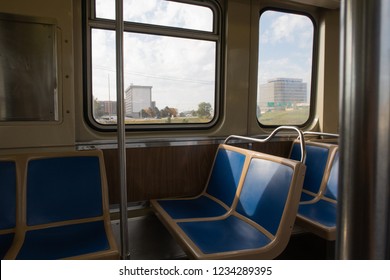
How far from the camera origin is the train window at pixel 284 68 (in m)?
2.73

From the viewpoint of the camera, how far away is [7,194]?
1619 mm

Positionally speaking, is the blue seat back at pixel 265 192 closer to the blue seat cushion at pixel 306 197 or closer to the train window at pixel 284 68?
the blue seat cushion at pixel 306 197

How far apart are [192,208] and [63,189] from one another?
860mm

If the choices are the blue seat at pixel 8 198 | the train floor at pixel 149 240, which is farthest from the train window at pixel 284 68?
the blue seat at pixel 8 198

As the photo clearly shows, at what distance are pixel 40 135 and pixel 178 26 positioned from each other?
1318 millimetres

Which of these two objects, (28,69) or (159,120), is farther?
(159,120)

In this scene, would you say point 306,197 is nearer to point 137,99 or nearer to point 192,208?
point 192,208

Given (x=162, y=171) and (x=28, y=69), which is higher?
(x=28, y=69)

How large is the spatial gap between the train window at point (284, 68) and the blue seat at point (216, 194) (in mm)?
757

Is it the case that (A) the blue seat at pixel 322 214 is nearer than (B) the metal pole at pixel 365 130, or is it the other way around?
(B) the metal pole at pixel 365 130

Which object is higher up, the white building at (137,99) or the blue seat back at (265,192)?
the white building at (137,99)

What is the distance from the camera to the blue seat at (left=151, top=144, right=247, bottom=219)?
196 cm

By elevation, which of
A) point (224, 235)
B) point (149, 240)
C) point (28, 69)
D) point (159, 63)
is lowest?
point (149, 240)

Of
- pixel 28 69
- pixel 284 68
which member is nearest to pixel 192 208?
pixel 28 69
